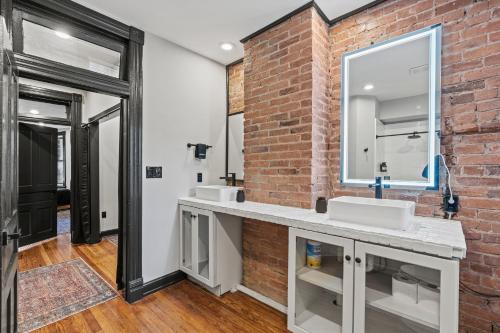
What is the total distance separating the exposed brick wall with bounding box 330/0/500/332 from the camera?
1.52 meters

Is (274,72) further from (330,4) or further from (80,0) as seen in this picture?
(80,0)

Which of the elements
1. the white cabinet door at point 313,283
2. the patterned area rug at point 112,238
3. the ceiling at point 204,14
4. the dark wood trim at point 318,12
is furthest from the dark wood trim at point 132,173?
the patterned area rug at point 112,238

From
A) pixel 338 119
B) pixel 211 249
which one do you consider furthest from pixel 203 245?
pixel 338 119

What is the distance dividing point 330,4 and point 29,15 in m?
2.34

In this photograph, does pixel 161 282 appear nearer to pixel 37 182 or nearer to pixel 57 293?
pixel 57 293

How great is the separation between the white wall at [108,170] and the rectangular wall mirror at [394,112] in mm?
3862

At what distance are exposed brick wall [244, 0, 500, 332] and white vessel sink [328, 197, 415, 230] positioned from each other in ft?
1.32

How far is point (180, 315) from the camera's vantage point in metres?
2.10

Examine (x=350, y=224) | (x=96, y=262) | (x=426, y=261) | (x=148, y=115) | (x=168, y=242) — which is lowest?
(x=96, y=262)

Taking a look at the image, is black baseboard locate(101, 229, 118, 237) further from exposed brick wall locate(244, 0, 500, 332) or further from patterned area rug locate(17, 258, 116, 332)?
exposed brick wall locate(244, 0, 500, 332)

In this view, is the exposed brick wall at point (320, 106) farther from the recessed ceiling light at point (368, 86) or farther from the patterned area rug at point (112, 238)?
the patterned area rug at point (112, 238)

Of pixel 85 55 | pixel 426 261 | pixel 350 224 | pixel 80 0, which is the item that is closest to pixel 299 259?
pixel 350 224

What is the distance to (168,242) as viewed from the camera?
2633mm

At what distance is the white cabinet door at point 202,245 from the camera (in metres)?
2.36
